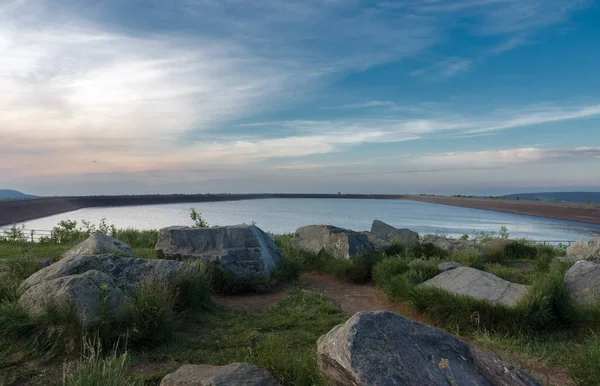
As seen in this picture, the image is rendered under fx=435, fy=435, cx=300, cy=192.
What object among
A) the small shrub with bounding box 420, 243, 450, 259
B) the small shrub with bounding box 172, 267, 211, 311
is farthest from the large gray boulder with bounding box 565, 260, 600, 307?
the small shrub with bounding box 172, 267, 211, 311

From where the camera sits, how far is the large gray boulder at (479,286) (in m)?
8.45

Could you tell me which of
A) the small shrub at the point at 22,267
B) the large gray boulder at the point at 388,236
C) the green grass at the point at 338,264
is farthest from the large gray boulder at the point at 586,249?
the small shrub at the point at 22,267

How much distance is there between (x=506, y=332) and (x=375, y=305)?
117 inches

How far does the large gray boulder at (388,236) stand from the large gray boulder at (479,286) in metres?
4.08

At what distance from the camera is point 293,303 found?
9.66 metres

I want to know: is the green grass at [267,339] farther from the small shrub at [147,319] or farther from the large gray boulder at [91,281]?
the large gray boulder at [91,281]

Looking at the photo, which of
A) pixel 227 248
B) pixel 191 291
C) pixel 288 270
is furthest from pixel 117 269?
pixel 288 270

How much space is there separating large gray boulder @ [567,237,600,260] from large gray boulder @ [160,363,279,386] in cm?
1188

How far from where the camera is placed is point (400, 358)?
399 centimetres

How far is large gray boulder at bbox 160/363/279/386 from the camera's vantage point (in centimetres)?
444

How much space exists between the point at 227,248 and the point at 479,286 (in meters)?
6.13

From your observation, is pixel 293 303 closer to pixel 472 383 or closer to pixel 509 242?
pixel 472 383

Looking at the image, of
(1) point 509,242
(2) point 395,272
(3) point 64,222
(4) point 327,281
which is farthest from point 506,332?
(3) point 64,222

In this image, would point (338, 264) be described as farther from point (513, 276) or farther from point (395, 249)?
point (513, 276)
